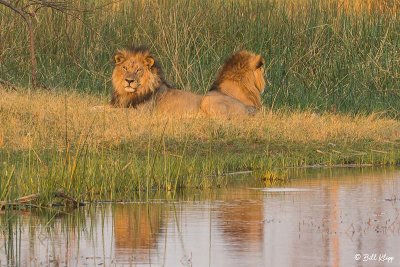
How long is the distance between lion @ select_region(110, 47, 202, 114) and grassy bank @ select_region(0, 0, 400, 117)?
2.58 metres

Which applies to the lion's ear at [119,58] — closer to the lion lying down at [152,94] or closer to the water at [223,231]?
the lion lying down at [152,94]

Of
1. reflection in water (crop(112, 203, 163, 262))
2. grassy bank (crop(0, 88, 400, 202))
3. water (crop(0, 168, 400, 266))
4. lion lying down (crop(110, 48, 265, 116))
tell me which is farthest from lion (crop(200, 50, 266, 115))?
reflection in water (crop(112, 203, 163, 262))

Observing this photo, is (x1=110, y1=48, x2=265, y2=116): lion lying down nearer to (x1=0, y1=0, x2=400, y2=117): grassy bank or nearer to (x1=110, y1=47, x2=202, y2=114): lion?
(x1=110, y1=47, x2=202, y2=114): lion

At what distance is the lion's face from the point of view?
1452 centimetres

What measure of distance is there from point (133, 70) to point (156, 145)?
10.0 feet

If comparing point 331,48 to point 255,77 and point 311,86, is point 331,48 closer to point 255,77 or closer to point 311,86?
point 311,86

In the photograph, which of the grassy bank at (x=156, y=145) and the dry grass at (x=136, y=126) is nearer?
the grassy bank at (x=156, y=145)

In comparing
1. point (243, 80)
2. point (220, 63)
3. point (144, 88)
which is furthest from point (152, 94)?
point (220, 63)

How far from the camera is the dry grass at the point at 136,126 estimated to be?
11945 millimetres

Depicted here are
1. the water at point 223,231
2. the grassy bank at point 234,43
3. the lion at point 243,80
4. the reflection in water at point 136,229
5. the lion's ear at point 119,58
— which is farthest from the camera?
the grassy bank at point 234,43

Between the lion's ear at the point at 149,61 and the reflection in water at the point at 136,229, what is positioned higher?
the lion's ear at the point at 149,61

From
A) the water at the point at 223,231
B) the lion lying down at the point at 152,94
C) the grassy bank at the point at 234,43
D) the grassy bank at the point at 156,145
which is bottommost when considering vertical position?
the water at the point at 223,231

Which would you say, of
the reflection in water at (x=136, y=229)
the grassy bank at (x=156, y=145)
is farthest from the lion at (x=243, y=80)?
the reflection in water at (x=136, y=229)

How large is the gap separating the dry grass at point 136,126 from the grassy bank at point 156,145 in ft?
0.04
